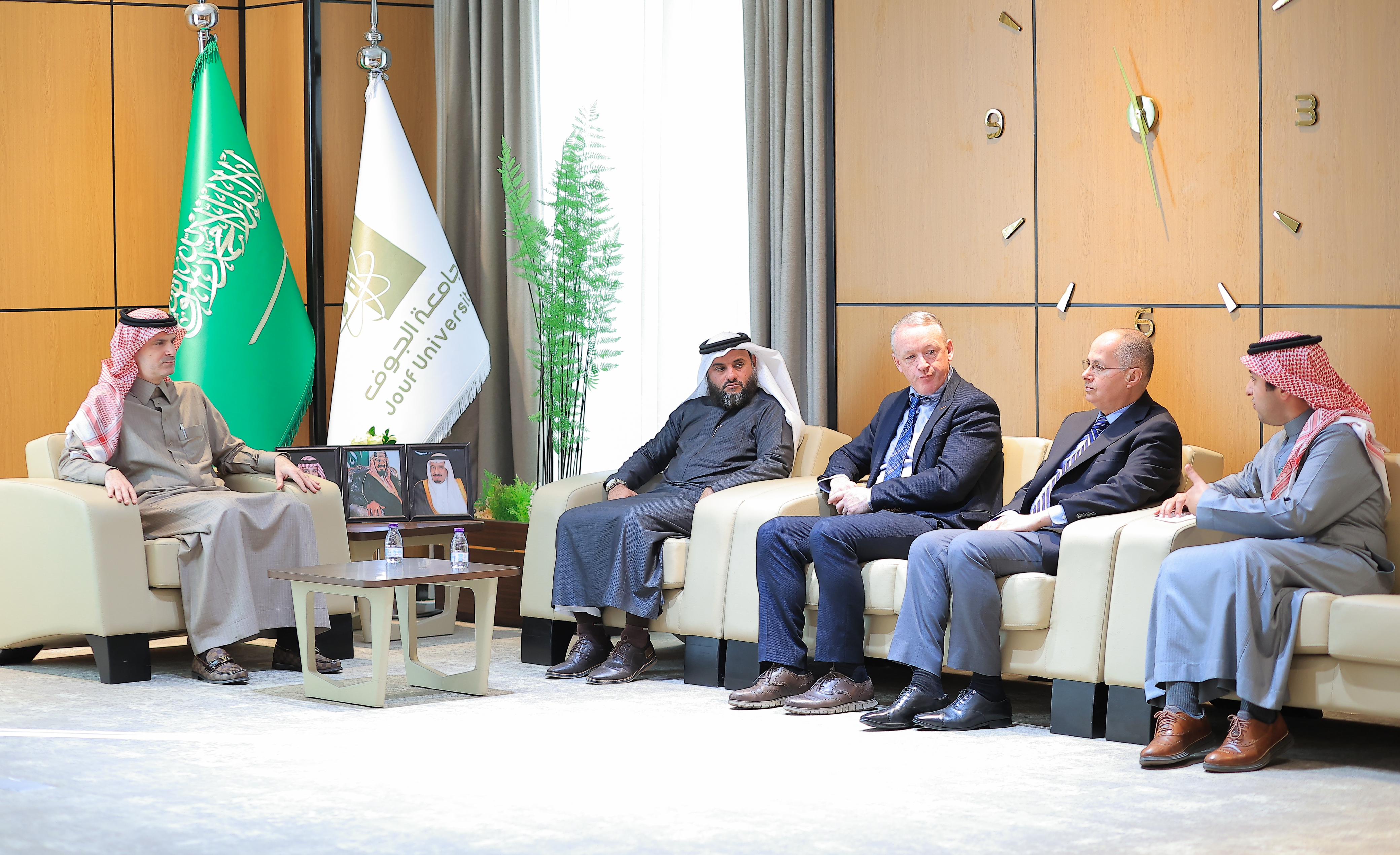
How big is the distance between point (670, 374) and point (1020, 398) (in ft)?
5.84

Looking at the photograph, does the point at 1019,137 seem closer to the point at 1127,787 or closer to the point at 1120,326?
the point at 1120,326

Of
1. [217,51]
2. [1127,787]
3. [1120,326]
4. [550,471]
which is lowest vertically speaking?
[1127,787]

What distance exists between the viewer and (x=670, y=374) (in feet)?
22.4

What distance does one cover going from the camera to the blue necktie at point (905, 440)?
5035mm

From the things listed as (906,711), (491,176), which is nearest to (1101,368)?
(906,711)

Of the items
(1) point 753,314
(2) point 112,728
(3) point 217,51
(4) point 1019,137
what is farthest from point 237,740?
(3) point 217,51

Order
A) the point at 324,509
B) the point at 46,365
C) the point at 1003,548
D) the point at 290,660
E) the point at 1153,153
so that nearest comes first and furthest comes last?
the point at 1003,548 → the point at 1153,153 → the point at 290,660 → the point at 324,509 → the point at 46,365

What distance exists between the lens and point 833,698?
178 inches

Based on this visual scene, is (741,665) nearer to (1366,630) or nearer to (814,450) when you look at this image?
(814,450)

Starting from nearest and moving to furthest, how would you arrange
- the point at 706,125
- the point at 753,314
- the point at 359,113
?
the point at 753,314 → the point at 706,125 → the point at 359,113

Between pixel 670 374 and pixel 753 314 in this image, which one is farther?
pixel 670 374

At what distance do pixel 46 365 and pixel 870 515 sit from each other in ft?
13.7

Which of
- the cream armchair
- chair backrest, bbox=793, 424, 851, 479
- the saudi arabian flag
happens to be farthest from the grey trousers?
the saudi arabian flag

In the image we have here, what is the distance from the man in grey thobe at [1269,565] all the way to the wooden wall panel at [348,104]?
4.34 m
